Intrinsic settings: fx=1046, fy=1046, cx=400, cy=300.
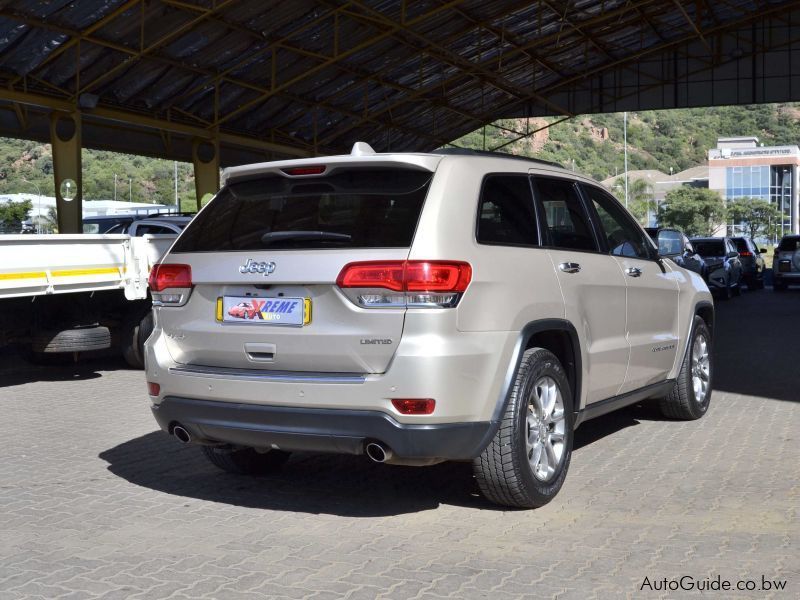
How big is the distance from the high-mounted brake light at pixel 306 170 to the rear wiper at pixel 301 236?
35 centimetres

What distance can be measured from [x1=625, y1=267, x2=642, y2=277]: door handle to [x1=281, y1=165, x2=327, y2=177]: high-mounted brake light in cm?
239

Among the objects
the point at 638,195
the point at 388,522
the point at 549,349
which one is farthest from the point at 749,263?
the point at 638,195

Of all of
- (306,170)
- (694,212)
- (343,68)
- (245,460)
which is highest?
(343,68)

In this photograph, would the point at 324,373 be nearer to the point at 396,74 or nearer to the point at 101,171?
the point at 396,74

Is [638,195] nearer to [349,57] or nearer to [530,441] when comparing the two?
[349,57]

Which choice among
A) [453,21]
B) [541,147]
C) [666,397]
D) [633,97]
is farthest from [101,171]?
[666,397]

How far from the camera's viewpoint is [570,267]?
6000 mm

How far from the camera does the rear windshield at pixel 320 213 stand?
5.12m

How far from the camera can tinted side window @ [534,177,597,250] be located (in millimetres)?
6066

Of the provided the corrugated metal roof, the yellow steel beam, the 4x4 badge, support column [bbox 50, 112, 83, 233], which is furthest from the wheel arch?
support column [bbox 50, 112, 83, 233]

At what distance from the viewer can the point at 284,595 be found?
4238 mm

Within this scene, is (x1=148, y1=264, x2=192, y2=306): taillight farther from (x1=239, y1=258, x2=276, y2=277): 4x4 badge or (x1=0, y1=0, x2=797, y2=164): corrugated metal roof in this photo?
(x1=0, y1=0, x2=797, y2=164): corrugated metal roof

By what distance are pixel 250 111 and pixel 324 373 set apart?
93.1 ft

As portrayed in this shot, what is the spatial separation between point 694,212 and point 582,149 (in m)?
39.1
